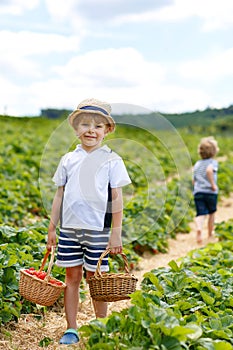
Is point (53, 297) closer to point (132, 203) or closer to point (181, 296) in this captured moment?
point (181, 296)

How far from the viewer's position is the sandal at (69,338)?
3975 millimetres

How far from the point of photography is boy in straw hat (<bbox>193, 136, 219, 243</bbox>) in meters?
8.67

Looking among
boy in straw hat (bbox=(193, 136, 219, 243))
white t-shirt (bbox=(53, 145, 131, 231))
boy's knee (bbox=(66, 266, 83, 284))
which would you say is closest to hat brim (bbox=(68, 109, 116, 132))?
white t-shirt (bbox=(53, 145, 131, 231))

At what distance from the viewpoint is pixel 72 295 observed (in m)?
4.15

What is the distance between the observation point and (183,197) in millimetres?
10695

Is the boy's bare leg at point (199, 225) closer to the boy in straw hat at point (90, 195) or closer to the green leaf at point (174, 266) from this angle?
the green leaf at point (174, 266)

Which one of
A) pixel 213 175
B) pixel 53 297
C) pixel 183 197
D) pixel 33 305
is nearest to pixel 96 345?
pixel 53 297

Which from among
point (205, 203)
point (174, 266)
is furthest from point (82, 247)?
point (205, 203)

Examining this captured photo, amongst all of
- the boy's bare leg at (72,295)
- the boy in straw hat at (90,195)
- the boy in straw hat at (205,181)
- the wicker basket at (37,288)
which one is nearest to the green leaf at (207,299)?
the boy in straw hat at (90,195)

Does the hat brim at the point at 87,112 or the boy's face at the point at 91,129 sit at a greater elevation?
the hat brim at the point at 87,112

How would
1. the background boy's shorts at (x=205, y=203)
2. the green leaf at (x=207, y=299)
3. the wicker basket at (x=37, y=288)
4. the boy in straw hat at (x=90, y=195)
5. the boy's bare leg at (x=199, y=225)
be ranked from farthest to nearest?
the background boy's shorts at (x=205, y=203) < the boy's bare leg at (x=199, y=225) < the green leaf at (x=207, y=299) < the boy in straw hat at (x=90, y=195) < the wicker basket at (x=37, y=288)

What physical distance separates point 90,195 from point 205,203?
5.19 m

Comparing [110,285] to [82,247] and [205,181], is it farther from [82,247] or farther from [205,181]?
[205,181]

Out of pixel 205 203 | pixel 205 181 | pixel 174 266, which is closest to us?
pixel 174 266
